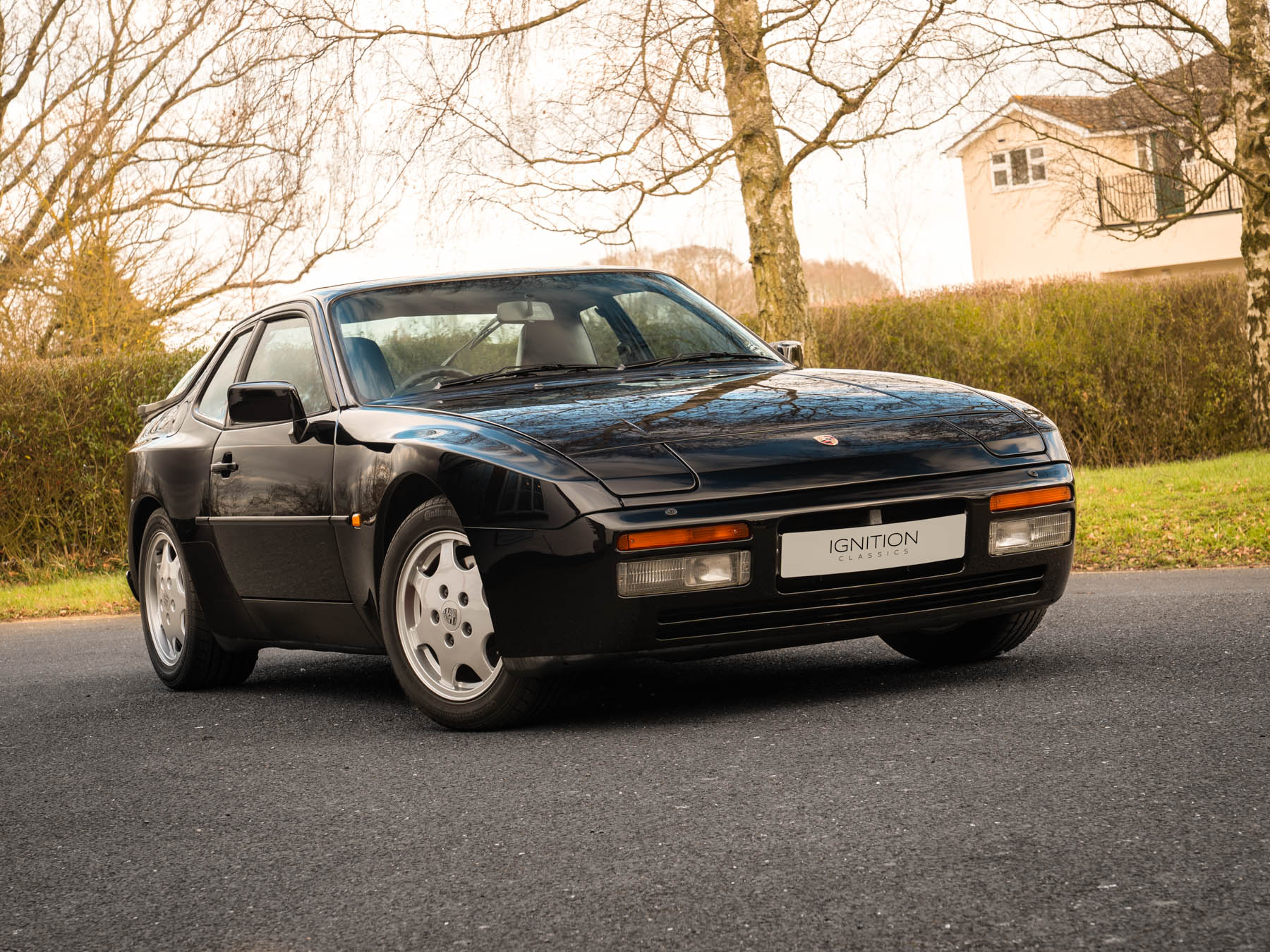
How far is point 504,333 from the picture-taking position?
19.9 ft

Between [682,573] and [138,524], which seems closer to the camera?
[682,573]

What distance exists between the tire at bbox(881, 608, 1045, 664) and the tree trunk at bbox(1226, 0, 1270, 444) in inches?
474

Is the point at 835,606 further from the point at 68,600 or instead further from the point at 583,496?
the point at 68,600

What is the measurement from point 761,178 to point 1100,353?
5300mm

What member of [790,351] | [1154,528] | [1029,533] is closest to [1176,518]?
[1154,528]

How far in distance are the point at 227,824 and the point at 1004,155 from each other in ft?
137

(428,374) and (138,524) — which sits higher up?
(428,374)

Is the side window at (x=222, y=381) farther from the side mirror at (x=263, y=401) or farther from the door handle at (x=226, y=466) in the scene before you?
the side mirror at (x=263, y=401)

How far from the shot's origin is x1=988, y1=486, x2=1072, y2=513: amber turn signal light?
5000mm

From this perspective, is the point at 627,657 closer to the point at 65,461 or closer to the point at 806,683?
the point at 806,683

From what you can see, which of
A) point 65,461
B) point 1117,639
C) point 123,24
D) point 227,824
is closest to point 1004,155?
point 123,24

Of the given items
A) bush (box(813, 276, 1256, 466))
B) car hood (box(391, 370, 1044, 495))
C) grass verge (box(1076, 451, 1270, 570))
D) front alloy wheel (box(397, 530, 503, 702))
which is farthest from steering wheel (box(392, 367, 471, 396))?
bush (box(813, 276, 1256, 466))

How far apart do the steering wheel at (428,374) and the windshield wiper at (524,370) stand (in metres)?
0.04

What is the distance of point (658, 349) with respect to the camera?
620cm
